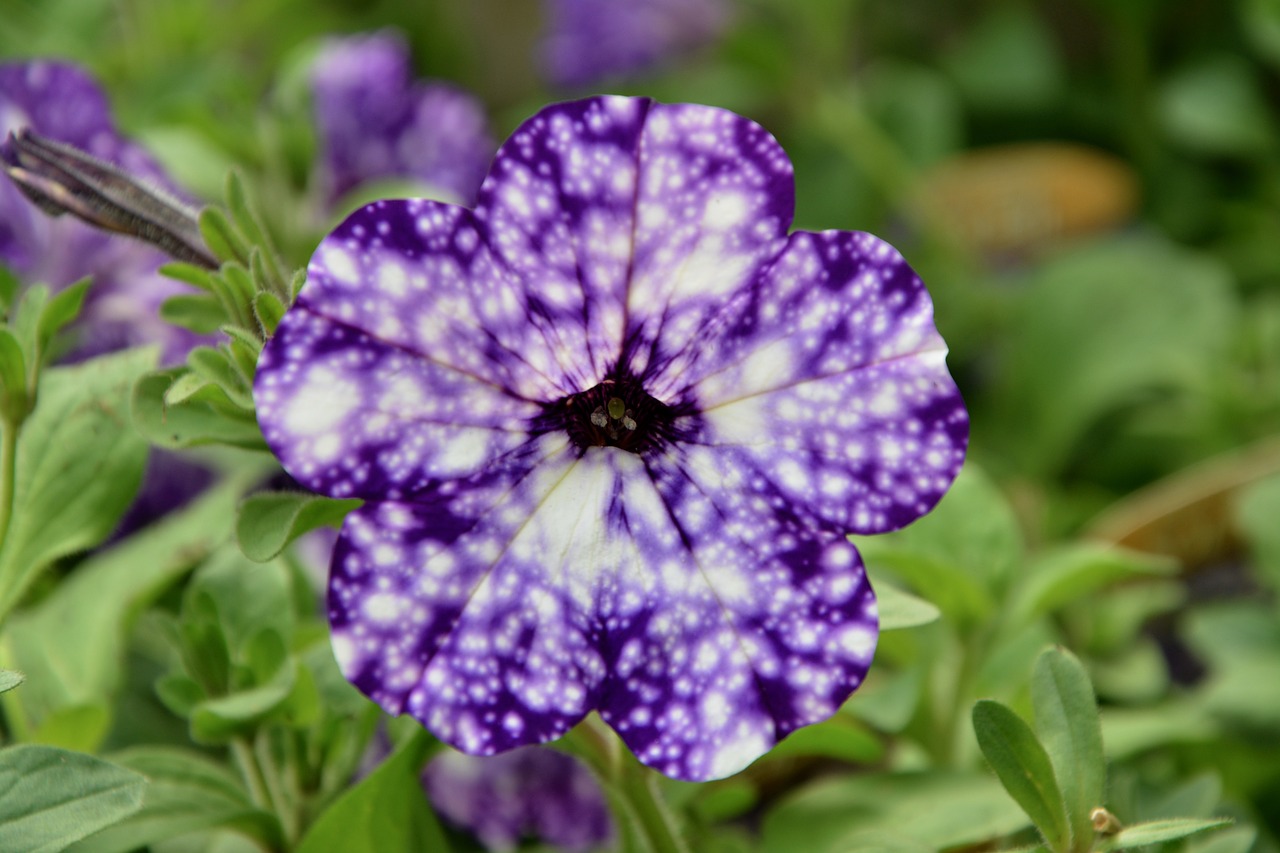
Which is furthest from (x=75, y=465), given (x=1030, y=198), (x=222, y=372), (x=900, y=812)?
(x=1030, y=198)

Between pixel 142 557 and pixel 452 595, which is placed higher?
pixel 142 557

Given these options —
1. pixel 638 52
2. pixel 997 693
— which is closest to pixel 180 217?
pixel 997 693

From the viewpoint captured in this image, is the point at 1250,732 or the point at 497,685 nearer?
the point at 497,685

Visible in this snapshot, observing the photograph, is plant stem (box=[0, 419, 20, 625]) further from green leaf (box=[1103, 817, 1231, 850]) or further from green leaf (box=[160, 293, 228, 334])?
green leaf (box=[1103, 817, 1231, 850])

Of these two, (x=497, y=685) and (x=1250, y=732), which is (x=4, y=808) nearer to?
(x=497, y=685)

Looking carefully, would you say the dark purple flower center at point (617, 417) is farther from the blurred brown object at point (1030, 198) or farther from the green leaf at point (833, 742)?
the blurred brown object at point (1030, 198)

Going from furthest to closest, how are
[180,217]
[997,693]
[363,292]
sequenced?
1. [997,693]
2. [180,217]
3. [363,292]
